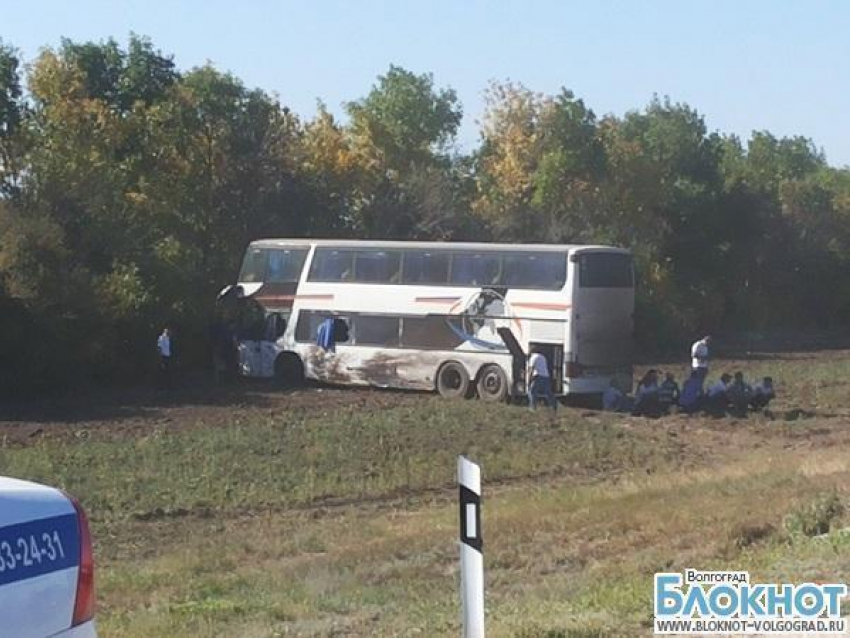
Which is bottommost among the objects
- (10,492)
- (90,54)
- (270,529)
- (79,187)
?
(270,529)

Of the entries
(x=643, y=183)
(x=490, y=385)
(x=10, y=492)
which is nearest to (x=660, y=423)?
(x=490, y=385)

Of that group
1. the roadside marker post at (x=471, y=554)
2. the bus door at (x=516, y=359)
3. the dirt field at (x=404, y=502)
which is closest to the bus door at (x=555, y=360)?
the bus door at (x=516, y=359)

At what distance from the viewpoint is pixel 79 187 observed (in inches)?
1382

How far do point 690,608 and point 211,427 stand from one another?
62.6 feet

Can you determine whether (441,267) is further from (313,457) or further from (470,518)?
(470,518)

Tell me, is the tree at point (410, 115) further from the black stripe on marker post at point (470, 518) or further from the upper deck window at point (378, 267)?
the black stripe on marker post at point (470, 518)

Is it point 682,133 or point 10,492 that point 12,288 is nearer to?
point 10,492

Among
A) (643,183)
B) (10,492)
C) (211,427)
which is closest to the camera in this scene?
(10,492)

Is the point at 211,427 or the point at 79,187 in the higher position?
the point at 79,187

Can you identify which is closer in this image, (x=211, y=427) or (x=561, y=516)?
(x=561, y=516)

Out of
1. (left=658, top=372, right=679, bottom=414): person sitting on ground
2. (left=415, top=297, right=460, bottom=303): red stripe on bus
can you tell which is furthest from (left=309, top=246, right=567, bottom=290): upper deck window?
(left=658, top=372, right=679, bottom=414): person sitting on ground

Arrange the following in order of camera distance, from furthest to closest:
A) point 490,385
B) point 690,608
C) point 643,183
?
point 643,183 < point 490,385 < point 690,608

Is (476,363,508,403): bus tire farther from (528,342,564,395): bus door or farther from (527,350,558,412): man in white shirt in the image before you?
(527,350,558,412): man in white shirt

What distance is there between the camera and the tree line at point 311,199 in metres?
34.0
